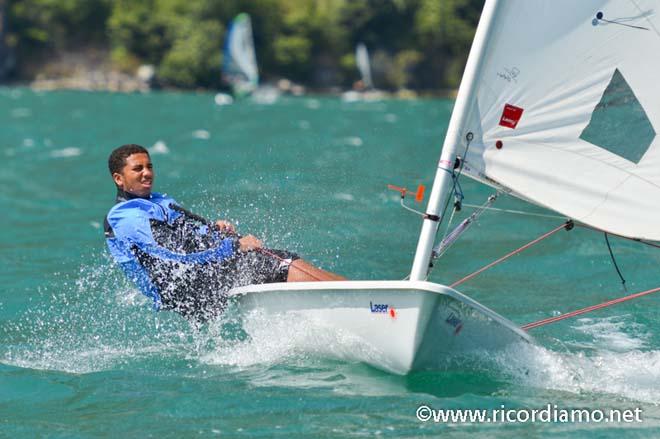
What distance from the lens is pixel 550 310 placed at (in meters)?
7.50

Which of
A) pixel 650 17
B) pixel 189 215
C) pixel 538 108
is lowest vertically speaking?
pixel 189 215

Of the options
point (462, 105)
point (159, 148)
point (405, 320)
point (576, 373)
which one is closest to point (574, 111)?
point (462, 105)

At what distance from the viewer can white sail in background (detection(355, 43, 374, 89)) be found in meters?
58.9

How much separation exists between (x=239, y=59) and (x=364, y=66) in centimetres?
1399

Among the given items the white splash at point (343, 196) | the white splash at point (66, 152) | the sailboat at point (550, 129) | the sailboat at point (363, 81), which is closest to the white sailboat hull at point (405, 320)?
the sailboat at point (550, 129)

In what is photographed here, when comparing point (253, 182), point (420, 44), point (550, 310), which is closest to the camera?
point (550, 310)

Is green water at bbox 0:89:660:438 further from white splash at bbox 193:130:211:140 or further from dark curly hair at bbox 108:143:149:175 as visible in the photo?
white splash at bbox 193:130:211:140

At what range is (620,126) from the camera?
5.58 metres

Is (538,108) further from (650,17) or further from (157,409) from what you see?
(157,409)

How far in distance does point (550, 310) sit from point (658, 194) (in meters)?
A: 2.16

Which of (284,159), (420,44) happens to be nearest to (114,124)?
(284,159)

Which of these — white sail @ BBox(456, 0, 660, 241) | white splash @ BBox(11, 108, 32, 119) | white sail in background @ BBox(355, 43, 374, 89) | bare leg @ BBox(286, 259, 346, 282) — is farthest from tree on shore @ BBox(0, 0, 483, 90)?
white sail @ BBox(456, 0, 660, 241)

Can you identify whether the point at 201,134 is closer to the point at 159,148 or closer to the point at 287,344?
the point at 159,148

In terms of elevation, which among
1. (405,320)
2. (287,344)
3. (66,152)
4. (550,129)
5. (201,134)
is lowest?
(287,344)
